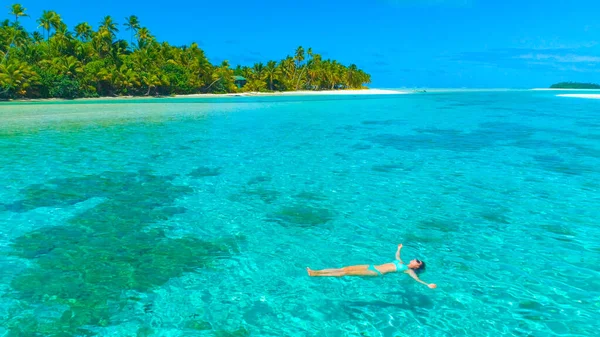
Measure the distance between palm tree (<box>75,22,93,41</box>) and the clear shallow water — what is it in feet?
203

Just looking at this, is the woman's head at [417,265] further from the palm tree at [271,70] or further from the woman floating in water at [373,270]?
the palm tree at [271,70]

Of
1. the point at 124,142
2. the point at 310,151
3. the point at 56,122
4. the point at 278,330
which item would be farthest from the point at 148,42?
the point at 278,330

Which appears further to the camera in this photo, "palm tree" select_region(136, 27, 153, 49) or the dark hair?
"palm tree" select_region(136, 27, 153, 49)

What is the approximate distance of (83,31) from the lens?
67.2m

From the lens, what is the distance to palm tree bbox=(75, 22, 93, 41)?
66750mm

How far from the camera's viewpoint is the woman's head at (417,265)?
20.7 feet

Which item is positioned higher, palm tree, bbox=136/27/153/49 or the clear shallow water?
palm tree, bbox=136/27/153/49

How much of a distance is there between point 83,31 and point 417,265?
77146mm

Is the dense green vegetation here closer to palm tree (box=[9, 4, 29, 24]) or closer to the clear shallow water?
palm tree (box=[9, 4, 29, 24])

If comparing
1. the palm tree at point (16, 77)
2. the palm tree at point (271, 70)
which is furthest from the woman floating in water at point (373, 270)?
the palm tree at point (271, 70)

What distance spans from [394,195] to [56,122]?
26.8 metres

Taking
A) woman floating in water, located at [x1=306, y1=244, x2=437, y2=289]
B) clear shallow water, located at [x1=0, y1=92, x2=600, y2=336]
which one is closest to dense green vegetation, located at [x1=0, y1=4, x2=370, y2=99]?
clear shallow water, located at [x1=0, y1=92, x2=600, y2=336]

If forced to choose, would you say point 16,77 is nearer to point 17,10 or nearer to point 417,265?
point 17,10

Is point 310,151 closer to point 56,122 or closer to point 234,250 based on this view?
point 234,250
